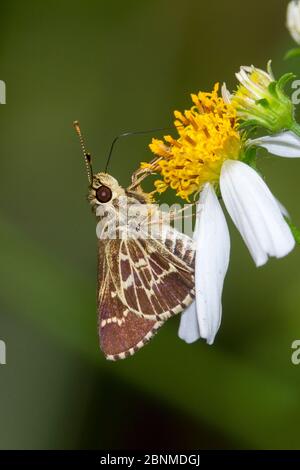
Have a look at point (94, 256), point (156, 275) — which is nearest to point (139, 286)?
point (156, 275)

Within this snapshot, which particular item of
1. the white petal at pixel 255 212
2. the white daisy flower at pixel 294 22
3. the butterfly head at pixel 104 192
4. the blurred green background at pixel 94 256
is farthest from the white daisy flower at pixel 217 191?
the blurred green background at pixel 94 256

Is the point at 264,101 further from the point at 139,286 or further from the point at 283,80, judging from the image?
the point at 139,286

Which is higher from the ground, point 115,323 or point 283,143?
point 283,143

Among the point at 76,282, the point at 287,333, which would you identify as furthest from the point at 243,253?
the point at 76,282

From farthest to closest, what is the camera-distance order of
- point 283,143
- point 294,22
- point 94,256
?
1. point 94,256
2. point 283,143
3. point 294,22

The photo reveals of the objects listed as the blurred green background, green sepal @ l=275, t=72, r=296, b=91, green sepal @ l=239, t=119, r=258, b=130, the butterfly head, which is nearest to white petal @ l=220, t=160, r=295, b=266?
green sepal @ l=239, t=119, r=258, b=130
